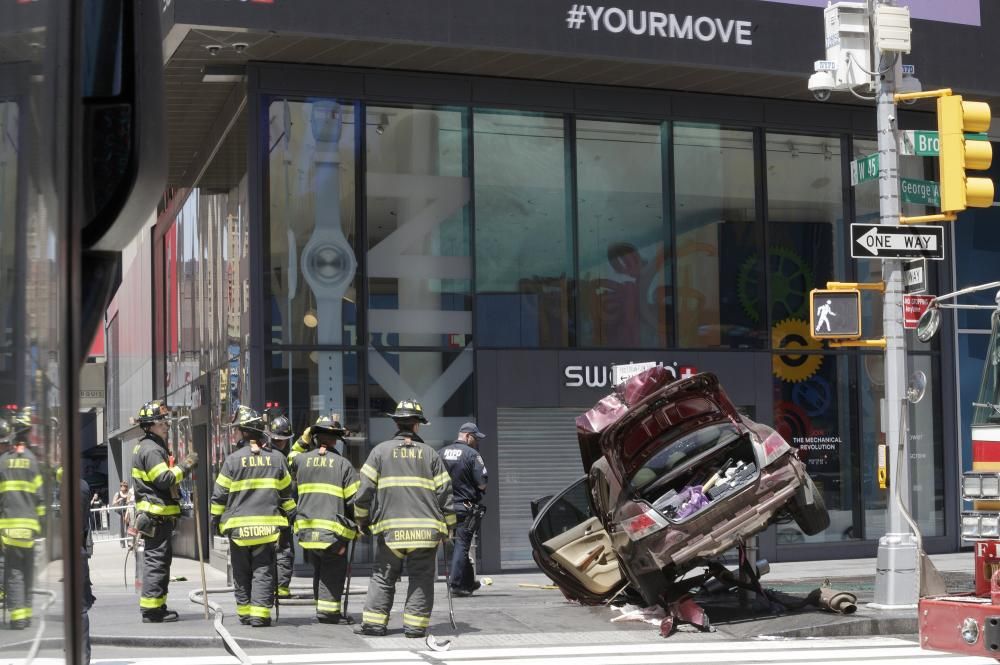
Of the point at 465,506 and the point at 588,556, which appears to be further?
the point at 465,506

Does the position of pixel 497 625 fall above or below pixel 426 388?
below

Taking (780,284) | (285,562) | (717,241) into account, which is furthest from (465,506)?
(780,284)

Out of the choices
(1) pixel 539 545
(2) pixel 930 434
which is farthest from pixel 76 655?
(2) pixel 930 434

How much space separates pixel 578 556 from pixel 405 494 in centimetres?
226

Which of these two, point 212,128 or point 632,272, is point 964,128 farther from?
point 212,128

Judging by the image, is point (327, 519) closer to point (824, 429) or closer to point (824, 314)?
point (824, 314)

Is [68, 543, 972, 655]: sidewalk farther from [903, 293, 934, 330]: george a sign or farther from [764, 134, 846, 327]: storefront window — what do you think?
[764, 134, 846, 327]: storefront window

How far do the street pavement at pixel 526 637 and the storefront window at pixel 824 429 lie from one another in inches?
221

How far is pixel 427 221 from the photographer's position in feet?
61.1

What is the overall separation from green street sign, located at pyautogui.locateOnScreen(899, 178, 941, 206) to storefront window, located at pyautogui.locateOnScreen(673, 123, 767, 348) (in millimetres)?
5944

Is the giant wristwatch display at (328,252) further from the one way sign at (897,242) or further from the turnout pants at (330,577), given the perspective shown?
the one way sign at (897,242)

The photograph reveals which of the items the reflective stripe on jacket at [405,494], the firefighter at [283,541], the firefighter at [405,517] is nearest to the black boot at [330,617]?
the firefighter at [405,517]

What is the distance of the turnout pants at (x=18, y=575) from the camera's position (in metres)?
1.80

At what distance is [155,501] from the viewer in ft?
42.6
